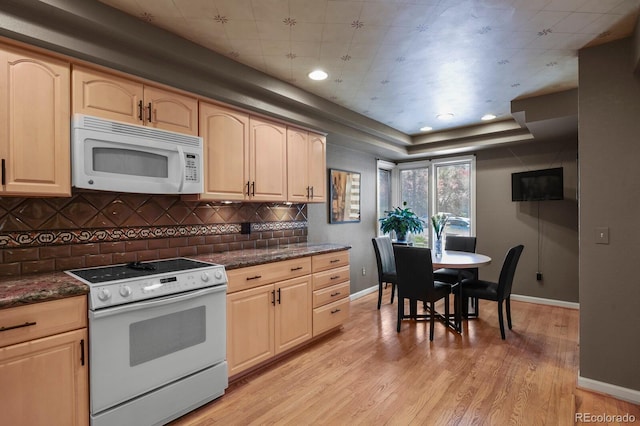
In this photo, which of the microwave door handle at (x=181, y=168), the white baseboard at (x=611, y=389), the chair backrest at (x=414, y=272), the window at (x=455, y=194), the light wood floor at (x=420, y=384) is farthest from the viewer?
the window at (x=455, y=194)

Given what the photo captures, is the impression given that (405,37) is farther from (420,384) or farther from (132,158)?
(420,384)

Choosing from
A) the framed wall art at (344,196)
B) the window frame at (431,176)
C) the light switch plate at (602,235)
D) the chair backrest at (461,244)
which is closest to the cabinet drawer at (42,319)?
the framed wall art at (344,196)

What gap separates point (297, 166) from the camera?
136 inches

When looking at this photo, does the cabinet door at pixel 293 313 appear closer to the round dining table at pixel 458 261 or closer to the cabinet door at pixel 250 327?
the cabinet door at pixel 250 327

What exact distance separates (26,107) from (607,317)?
3.90 m

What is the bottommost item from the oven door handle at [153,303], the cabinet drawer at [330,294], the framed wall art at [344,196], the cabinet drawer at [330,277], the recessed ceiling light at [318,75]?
the cabinet drawer at [330,294]

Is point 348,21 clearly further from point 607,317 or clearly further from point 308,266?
point 607,317

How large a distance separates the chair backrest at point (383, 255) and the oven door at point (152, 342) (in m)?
2.38

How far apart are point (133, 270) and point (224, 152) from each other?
116cm

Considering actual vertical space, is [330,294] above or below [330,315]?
above

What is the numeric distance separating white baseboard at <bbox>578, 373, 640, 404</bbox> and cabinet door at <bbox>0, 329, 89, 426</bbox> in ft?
10.6

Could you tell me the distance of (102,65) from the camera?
2.03 m

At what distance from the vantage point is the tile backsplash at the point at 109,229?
1986mm

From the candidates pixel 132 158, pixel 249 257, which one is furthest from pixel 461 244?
pixel 132 158
